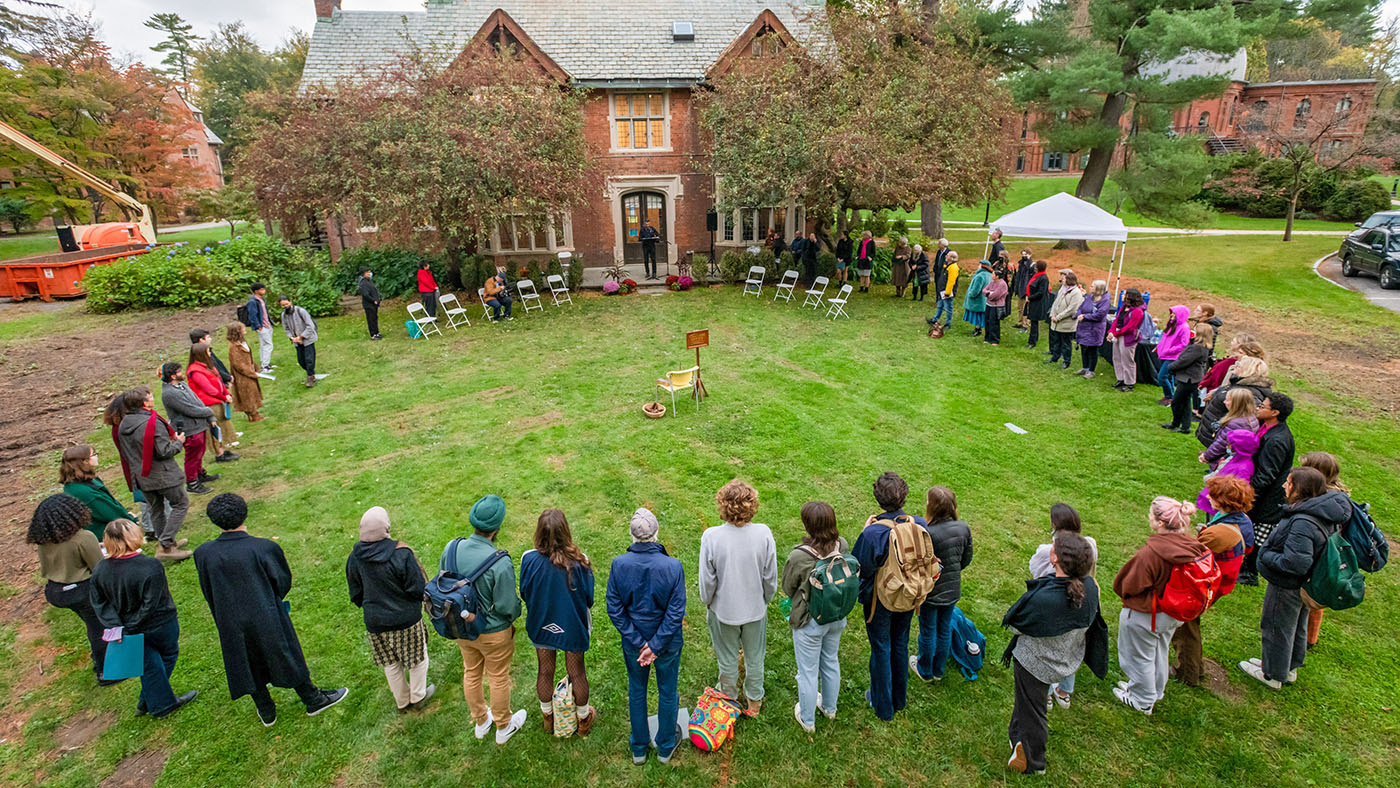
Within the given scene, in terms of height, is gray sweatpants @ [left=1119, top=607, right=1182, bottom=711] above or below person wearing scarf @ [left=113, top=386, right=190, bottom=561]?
below

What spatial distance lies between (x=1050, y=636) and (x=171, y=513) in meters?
7.98

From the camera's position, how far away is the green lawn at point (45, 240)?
29188mm

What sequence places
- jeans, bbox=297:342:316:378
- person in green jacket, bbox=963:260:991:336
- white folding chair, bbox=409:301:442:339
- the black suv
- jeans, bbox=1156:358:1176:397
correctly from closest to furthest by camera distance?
jeans, bbox=1156:358:1176:397
jeans, bbox=297:342:316:378
person in green jacket, bbox=963:260:991:336
white folding chair, bbox=409:301:442:339
the black suv

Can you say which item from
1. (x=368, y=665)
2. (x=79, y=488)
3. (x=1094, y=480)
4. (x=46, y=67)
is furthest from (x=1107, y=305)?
(x=46, y=67)

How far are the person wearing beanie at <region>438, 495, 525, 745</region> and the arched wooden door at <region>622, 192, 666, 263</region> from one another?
18366 mm

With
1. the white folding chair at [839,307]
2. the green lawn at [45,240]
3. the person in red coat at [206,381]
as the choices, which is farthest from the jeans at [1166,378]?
the green lawn at [45,240]

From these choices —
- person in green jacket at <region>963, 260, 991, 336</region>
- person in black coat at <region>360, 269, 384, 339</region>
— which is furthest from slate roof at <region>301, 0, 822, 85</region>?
person in green jacket at <region>963, 260, 991, 336</region>

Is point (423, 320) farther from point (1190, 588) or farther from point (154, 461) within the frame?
point (1190, 588)

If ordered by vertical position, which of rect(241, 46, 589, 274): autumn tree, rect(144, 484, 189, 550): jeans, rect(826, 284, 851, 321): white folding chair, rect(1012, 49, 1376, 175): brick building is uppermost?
rect(1012, 49, 1376, 175): brick building

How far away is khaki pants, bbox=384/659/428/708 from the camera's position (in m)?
4.72

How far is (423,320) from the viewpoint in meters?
14.8

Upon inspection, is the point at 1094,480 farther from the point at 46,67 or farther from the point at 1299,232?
the point at 46,67

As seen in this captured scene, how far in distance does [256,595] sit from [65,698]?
230cm

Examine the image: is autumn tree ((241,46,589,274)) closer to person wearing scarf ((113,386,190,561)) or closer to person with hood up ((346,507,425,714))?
person wearing scarf ((113,386,190,561))
